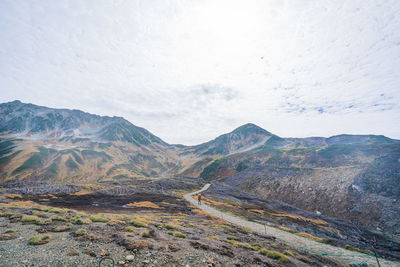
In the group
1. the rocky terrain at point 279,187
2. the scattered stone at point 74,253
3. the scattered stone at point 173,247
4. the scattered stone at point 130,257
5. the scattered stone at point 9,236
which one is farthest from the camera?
the rocky terrain at point 279,187

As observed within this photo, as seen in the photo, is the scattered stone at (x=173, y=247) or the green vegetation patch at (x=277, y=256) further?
the green vegetation patch at (x=277, y=256)

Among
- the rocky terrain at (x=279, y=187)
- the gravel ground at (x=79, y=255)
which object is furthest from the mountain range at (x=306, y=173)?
the gravel ground at (x=79, y=255)

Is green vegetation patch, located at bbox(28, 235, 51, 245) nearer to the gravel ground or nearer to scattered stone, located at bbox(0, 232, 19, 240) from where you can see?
the gravel ground

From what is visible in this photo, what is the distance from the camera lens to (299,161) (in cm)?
9319

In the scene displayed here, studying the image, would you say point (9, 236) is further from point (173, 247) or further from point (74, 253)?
point (173, 247)

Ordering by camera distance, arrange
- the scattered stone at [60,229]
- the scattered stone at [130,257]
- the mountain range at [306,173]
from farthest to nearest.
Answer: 1. the mountain range at [306,173]
2. the scattered stone at [60,229]
3. the scattered stone at [130,257]

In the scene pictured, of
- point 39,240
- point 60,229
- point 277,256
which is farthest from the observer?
point 277,256

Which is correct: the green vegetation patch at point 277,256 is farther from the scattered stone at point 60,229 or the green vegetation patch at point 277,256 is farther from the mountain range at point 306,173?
the mountain range at point 306,173

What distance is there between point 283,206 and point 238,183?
40.3 meters

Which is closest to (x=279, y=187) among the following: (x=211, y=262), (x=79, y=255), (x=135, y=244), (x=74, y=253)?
(x=211, y=262)

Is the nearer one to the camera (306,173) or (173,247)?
(173,247)

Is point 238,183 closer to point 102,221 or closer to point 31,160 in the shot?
point 102,221

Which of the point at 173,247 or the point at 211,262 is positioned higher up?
the point at 173,247

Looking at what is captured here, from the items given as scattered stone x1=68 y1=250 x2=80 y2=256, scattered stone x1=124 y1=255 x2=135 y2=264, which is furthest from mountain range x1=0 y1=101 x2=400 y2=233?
scattered stone x1=68 y1=250 x2=80 y2=256
